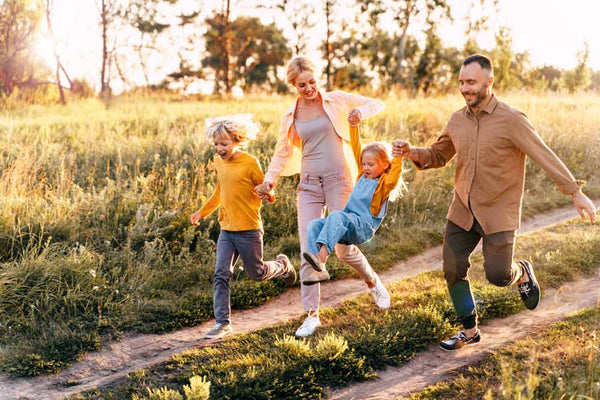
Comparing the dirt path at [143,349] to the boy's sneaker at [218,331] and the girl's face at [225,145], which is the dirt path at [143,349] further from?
the girl's face at [225,145]

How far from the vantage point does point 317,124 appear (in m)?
6.09

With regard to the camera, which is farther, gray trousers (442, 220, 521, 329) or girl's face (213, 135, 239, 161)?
girl's face (213, 135, 239, 161)

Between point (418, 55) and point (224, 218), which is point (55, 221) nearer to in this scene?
point (224, 218)

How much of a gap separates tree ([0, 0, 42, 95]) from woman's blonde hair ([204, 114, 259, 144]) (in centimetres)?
1572

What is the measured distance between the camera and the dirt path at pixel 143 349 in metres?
5.39

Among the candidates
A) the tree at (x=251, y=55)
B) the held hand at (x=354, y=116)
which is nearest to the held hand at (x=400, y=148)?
the held hand at (x=354, y=116)

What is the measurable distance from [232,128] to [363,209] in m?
1.48

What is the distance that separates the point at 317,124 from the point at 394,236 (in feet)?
13.1

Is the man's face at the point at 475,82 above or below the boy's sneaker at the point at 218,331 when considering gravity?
above

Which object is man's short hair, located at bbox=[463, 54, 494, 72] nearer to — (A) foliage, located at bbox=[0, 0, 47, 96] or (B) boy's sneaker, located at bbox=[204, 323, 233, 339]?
(B) boy's sneaker, located at bbox=[204, 323, 233, 339]

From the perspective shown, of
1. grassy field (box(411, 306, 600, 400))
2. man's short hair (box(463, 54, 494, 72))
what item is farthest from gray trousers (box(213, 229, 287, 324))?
man's short hair (box(463, 54, 494, 72))

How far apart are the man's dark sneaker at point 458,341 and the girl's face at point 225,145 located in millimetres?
2613

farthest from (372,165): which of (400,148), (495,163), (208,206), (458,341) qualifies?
(208,206)

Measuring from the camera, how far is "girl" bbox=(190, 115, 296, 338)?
619 centimetres
